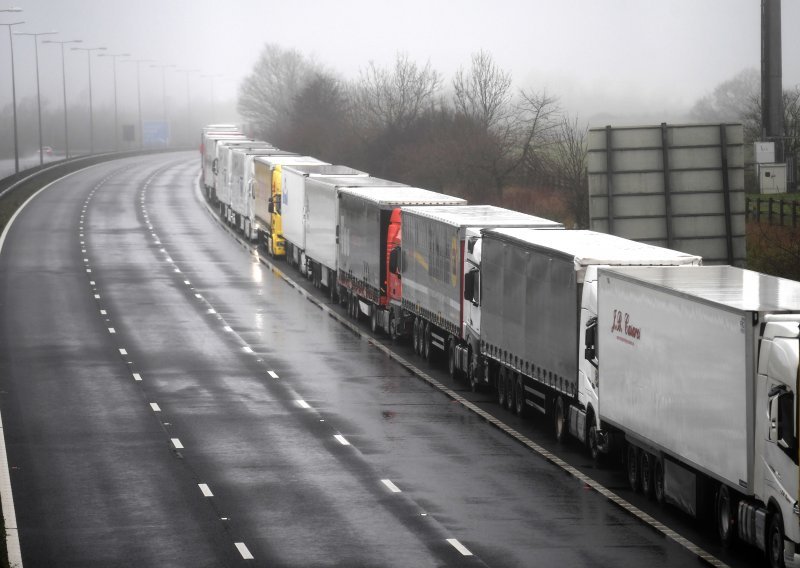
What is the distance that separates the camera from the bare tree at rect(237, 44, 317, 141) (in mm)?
188375

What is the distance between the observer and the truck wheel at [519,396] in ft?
100

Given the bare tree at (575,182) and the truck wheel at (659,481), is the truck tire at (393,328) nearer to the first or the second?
the bare tree at (575,182)

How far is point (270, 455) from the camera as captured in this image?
88.8 ft

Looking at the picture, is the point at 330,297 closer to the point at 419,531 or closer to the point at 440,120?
the point at 419,531

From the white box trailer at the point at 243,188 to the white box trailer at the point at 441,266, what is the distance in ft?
102

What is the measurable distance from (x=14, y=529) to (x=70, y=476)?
356 centimetres

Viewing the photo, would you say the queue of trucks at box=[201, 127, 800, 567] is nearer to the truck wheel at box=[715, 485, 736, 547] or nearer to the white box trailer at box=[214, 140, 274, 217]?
the truck wheel at box=[715, 485, 736, 547]

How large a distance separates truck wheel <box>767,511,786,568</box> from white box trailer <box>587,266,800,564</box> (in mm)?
36

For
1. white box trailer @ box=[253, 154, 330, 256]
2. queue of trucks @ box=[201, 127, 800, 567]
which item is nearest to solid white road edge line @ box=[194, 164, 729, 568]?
queue of trucks @ box=[201, 127, 800, 567]

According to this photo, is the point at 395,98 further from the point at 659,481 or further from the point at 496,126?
the point at 659,481

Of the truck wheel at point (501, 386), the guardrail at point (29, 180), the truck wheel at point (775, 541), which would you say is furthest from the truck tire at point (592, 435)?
the guardrail at point (29, 180)

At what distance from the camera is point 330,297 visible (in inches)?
2036

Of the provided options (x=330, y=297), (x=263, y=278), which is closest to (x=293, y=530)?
(x=330, y=297)

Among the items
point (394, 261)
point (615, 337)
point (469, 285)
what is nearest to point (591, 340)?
point (615, 337)
